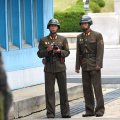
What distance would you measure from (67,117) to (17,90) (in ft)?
6.72

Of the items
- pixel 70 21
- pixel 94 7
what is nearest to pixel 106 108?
pixel 70 21

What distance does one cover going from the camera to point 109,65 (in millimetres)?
22609

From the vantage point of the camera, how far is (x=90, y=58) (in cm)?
1023

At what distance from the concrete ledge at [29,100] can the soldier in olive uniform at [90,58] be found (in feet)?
3.37

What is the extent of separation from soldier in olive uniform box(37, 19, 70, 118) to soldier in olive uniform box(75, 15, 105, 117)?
32cm

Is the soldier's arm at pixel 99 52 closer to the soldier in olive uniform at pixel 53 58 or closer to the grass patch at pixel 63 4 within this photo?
the soldier in olive uniform at pixel 53 58

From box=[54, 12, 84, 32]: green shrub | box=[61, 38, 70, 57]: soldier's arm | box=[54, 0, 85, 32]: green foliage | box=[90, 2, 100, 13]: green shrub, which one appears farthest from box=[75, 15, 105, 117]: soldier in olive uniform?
box=[90, 2, 100, 13]: green shrub

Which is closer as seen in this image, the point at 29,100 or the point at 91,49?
the point at 91,49

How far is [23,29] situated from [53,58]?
2.89 metres

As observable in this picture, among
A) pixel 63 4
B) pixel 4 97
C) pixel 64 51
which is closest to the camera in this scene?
pixel 4 97

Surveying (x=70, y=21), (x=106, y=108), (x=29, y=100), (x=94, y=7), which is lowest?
(x=70, y=21)

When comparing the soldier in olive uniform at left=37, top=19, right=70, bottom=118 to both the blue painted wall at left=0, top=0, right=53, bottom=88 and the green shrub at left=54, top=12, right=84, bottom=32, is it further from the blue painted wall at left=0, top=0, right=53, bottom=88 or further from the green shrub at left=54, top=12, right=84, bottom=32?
the green shrub at left=54, top=12, right=84, bottom=32

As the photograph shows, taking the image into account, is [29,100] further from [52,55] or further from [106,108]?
[106,108]

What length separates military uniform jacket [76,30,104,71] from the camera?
10117mm
